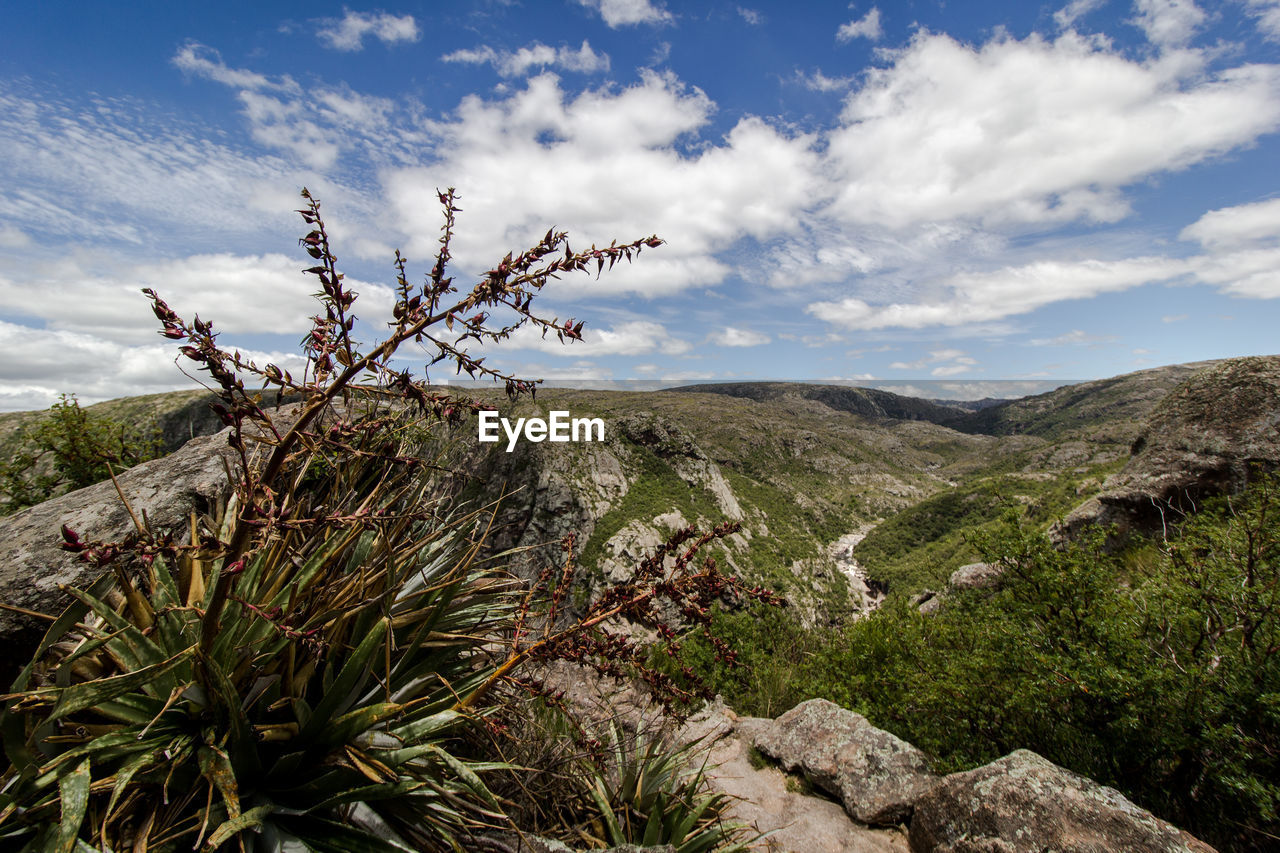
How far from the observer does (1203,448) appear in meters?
10.6

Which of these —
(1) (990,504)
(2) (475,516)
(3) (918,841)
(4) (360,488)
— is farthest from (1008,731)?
(1) (990,504)

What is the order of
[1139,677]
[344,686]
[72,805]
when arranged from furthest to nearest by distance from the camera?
1. [1139,677]
2. [344,686]
3. [72,805]

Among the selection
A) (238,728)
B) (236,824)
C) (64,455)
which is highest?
(64,455)

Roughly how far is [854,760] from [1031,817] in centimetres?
210

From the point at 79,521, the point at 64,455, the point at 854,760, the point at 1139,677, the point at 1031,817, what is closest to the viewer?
the point at 1031,817

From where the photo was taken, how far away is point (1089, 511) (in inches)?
488

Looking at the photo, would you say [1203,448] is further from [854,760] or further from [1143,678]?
[854,760]

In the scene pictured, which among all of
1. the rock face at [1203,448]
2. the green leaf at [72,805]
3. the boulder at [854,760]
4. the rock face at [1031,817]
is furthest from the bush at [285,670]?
the rock face at [1203,448]

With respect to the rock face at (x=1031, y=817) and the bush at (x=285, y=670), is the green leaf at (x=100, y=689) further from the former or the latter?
the rock face at (x=1031, y=817)

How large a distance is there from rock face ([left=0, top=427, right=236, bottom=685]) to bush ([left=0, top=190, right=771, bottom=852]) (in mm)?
1541

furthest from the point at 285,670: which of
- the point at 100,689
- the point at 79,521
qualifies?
the point at 79,521

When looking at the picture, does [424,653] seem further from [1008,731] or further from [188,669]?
[1008,731]

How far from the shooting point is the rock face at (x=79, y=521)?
3.73m

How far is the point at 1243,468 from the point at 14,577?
17897 mm
